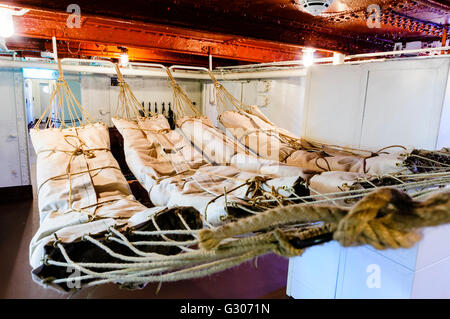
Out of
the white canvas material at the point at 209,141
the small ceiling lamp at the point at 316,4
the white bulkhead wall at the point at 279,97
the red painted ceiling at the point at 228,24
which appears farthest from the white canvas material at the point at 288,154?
the white bulkhead wall at the point at 279,97

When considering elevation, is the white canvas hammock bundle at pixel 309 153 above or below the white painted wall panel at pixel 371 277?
above

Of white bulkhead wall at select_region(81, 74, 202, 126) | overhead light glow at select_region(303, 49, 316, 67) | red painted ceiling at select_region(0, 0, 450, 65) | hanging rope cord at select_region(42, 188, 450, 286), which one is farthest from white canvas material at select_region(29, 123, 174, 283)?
white bulkhead wall at select_region(81, 74, 202, 126)

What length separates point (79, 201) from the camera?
1833 millimetres

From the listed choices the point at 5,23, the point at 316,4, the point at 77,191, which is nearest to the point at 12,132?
the point at 5,23

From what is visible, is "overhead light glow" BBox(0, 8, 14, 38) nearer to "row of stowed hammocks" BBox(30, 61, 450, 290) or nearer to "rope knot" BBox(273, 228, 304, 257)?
"row of stowed hammocks" BBox(30, 61, 450, 290)

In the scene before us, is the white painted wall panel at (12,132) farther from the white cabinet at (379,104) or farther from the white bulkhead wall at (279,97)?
the white cabinet at (379,104)

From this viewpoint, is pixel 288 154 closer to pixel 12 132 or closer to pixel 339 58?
pixel 339 58

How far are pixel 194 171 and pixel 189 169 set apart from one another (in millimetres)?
42

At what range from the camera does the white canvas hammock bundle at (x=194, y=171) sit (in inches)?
61.1

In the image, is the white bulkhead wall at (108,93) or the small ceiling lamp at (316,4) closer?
the small ceiling lamp at (316,4)

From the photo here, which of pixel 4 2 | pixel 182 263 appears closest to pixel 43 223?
pixel 182 263

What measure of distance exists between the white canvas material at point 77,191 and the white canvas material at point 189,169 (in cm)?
19

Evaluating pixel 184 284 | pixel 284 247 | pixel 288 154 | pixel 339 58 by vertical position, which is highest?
pixel 339 58
